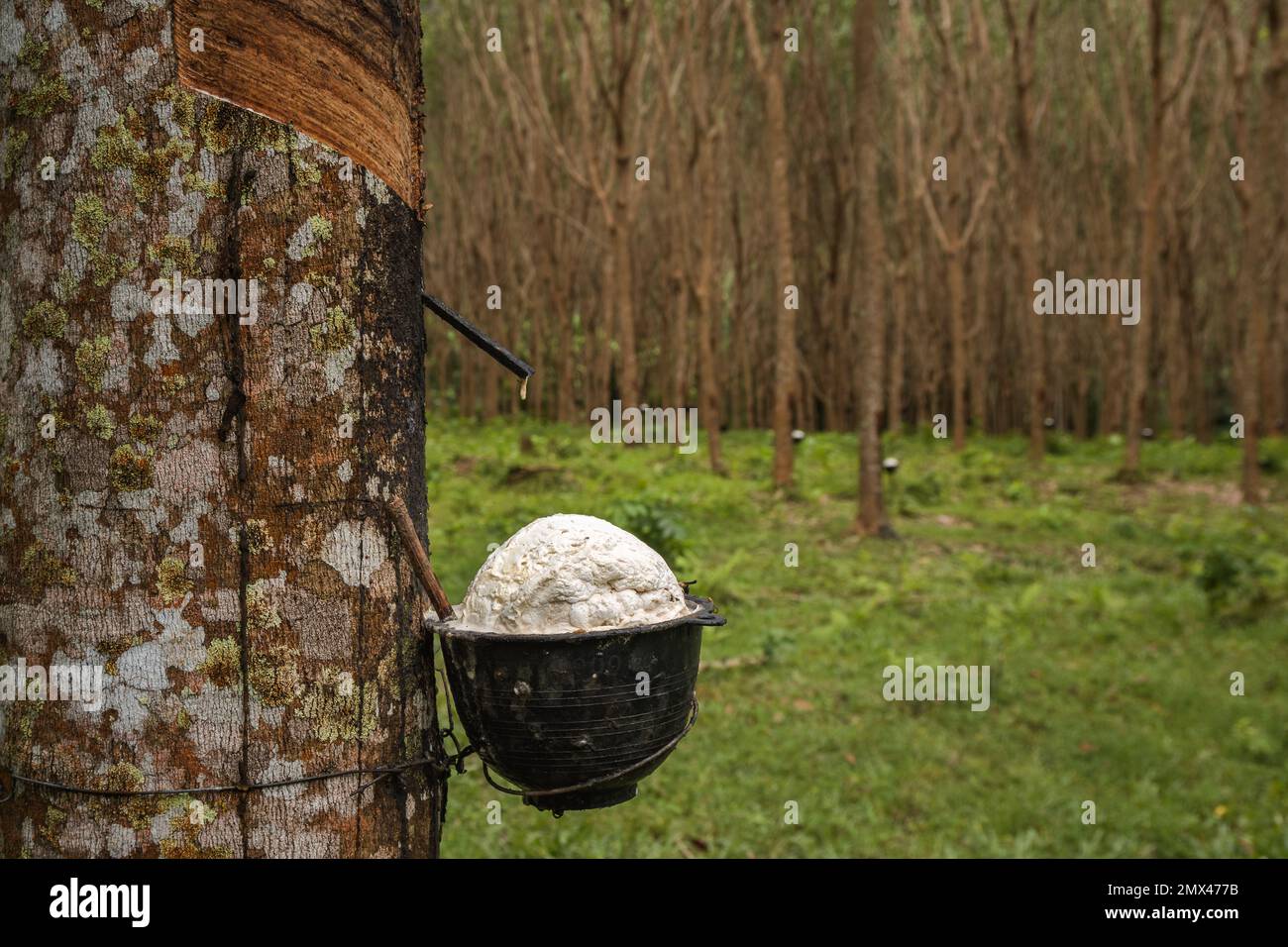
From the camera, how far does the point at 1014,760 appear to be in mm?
4617

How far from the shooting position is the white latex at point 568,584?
1450mm

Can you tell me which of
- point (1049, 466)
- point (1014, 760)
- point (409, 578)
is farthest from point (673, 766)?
point (1049, 466)

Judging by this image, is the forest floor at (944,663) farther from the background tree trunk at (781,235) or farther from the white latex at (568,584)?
the white latex at (568,584)

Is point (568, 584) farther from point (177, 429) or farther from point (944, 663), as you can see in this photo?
point (944, 663)

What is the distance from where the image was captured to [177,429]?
1.27m

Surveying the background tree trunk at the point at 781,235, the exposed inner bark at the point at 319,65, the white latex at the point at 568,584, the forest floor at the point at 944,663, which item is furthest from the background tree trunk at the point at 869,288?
the exposed inner bark at the point at 319,65

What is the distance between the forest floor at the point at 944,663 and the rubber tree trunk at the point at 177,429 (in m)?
2.51

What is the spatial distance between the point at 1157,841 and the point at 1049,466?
11.1m

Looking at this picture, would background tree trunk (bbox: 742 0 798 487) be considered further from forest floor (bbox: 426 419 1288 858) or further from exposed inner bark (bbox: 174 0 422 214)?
exposed inner bark (bbox: 174 0 422 214)

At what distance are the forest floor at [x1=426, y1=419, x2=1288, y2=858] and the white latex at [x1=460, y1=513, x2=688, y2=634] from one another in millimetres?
2440

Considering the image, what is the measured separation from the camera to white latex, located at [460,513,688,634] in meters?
1.45

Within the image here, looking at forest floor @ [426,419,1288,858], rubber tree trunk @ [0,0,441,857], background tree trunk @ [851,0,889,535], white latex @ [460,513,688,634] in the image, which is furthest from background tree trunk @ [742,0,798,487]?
rubber tree trunk @ [0,0,441,857]

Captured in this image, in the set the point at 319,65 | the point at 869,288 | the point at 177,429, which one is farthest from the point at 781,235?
the point at 177,429

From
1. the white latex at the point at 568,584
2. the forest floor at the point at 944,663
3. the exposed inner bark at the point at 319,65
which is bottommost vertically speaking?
the forest floor at the point at 944,663
